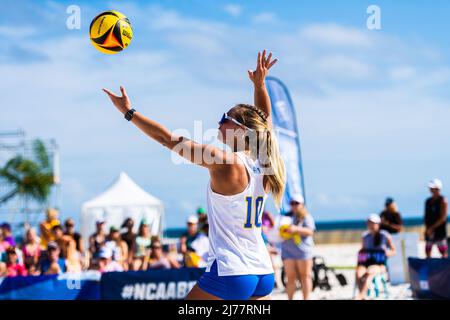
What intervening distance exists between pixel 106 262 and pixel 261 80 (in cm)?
583

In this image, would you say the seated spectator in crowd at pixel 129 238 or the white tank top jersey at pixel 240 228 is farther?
the seated spectator in crowd at pixel 129 238

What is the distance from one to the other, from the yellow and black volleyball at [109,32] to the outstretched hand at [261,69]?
3.37 feet

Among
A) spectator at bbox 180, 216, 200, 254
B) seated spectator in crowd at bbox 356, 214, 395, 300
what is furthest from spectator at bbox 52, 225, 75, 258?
seated spectator in crowd at bbox 356, 214, 395, 300

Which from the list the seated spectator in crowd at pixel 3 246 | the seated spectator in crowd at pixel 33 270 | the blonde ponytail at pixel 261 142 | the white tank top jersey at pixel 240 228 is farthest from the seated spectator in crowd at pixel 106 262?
the blonde ponytail at pixel 261 142

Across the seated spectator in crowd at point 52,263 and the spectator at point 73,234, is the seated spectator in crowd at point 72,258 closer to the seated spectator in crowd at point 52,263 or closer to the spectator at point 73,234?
the seated spectator in crowd at point 52,263

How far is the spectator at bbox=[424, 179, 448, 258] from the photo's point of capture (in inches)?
428

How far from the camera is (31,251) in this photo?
10820 millimetres

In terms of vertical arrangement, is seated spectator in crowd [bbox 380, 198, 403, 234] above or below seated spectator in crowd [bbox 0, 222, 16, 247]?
above

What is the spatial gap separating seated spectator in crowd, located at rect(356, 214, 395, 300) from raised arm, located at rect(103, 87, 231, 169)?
21.4ft

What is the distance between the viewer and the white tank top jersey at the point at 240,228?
379cm

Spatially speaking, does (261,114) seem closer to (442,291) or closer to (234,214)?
(234,214)

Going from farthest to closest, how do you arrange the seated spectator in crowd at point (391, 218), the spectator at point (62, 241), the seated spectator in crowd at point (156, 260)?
1. the seated spectator in crowd at point (391, 218)
2. the spectator at point (62, 241)
3. the seated spectator in crowd at point (156, 260)

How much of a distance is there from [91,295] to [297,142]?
4542mm

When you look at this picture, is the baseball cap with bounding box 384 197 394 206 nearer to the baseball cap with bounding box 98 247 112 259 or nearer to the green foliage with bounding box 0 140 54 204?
the baseball cap with bounding box 98 247 112 259
